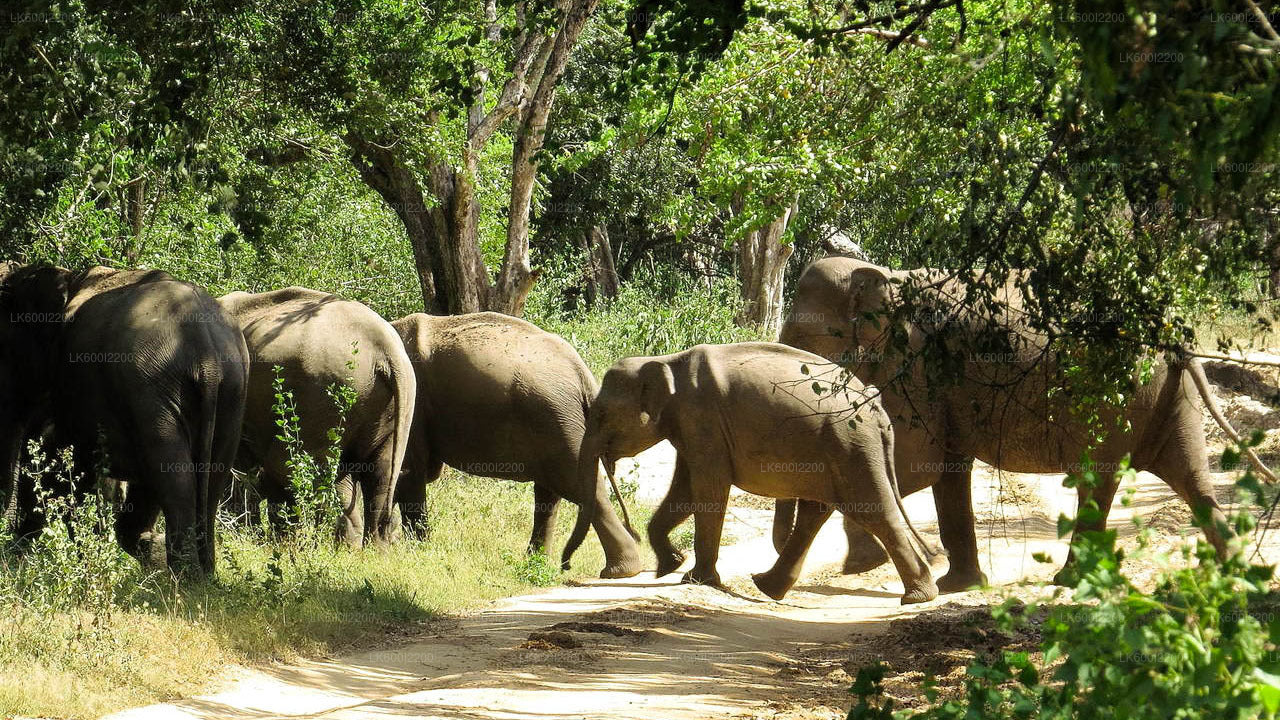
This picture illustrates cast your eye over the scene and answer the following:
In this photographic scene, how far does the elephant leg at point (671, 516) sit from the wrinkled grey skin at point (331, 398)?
2.10m

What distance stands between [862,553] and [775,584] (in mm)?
1670

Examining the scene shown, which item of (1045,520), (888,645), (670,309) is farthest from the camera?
(670,309)

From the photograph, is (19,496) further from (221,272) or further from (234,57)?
(221,272)

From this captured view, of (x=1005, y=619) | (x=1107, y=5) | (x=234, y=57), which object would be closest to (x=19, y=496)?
(x=234, y=57)

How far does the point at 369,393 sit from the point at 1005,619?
8.25 m

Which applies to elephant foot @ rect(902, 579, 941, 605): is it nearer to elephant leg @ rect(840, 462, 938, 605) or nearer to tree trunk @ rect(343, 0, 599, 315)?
elephant leg @ rect(840, 462, 938, 605)

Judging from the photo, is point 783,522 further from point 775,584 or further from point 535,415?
point 535,415

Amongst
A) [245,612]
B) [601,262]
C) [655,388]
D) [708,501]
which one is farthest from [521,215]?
[601,262]

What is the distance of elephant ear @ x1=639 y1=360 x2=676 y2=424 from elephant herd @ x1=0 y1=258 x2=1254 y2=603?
2 centimetres

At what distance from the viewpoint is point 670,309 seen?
79.3 ft

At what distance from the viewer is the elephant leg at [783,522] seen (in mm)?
12398

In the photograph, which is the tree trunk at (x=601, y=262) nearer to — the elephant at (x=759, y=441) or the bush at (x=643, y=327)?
the bush at (x=643, y=327)

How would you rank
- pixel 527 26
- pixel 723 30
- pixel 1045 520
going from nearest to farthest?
pixel 723 30 → pixel 527 26 → pixel 1045 520

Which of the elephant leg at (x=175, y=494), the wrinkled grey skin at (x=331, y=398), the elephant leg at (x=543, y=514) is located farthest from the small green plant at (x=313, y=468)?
the elephant leg at (x=543, y=514)
